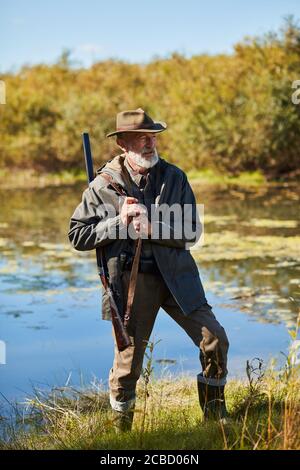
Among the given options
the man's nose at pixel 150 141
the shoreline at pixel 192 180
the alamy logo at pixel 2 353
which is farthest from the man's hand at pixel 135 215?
the shoreline at pixel 192 180

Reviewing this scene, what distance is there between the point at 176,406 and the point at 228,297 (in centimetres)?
420

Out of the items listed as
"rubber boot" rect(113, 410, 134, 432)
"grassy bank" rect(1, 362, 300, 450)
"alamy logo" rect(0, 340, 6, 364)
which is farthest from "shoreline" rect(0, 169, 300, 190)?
"rubber boot" rect(113, 410, 134, 432)

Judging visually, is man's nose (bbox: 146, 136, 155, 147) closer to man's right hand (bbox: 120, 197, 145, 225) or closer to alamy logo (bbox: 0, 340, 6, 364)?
man's right hand (bbox: 120, 197, 145, 225)

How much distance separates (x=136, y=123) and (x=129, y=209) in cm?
45

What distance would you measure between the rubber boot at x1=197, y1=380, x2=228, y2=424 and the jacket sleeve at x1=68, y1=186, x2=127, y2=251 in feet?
2.87

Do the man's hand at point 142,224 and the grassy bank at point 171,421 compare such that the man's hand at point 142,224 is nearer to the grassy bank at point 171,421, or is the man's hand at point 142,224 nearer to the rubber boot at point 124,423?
the grassy bank at point 171,421

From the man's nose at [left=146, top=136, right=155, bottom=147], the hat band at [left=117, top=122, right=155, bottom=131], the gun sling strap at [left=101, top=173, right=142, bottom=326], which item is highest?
the hat band at [left=117, top=122, right=155, bottom=131]

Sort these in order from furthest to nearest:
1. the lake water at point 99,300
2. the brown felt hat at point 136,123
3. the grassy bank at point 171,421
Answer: the lake water at point 99,300 → the brown felt hat at point 136,123 → the grassy bank at point 171,421

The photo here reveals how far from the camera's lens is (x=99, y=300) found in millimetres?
9086

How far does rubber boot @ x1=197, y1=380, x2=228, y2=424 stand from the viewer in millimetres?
4076

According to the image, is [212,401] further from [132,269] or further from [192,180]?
[192,180]

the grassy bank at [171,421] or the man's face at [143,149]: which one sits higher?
the man's face at [143,149]

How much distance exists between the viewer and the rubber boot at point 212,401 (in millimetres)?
4076

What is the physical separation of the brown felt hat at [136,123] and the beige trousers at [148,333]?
2.37 ft
